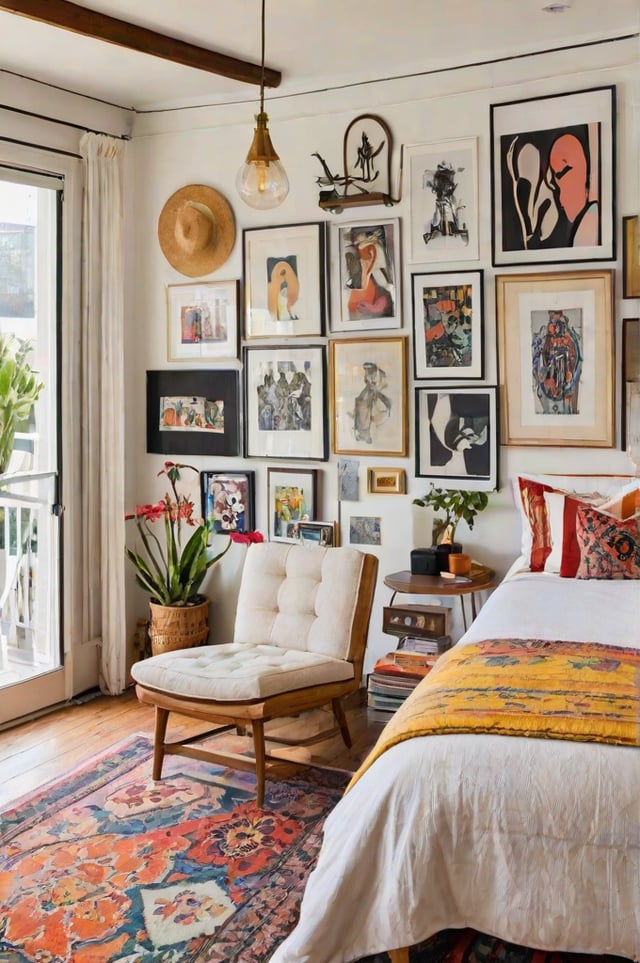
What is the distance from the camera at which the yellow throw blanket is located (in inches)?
81.0

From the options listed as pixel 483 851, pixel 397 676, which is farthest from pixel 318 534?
pixel 483 851

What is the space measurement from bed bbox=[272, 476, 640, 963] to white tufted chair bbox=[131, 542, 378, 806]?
3.49 feet

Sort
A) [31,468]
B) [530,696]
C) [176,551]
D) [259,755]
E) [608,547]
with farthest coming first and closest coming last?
[176,551], [31,468], [608,547], [259,755], [530,696]

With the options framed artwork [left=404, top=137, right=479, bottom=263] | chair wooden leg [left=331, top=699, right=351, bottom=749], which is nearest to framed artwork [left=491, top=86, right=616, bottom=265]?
framed artwork [left=404, top=137, right=479, bottom=263]

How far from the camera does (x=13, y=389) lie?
4211 mm

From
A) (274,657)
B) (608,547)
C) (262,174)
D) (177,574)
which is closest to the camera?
(262,174)

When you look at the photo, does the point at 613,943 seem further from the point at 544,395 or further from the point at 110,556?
the point at 110,556

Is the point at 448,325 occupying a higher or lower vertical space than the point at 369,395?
higher

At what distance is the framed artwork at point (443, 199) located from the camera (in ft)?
13.0

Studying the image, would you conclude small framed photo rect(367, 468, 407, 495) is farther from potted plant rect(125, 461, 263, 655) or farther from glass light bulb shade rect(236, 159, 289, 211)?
glass light bulb shade rect(236, 159, 289, 211)

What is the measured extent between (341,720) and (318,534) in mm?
1031

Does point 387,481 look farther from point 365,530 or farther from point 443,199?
point 443,199

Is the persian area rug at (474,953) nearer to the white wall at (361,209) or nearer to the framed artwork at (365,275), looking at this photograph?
the white wall at (361,209)

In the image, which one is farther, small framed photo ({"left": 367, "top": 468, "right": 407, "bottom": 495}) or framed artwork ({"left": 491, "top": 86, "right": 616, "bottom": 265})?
small framed photo ({"left": 367, "top": 468, "right": 407, "bottom": 495})
